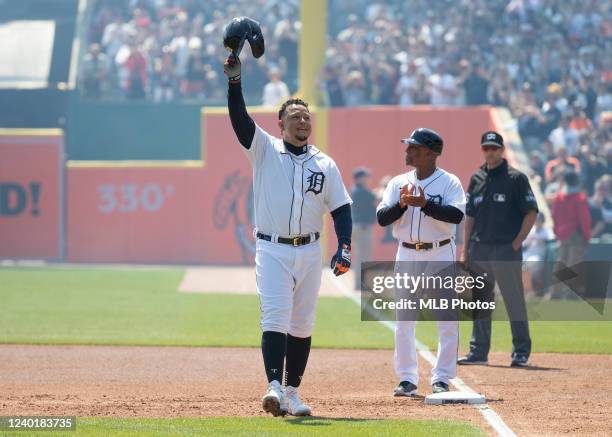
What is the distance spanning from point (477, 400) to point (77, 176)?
20.4 metres

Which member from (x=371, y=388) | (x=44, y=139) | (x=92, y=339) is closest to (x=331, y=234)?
(x=44, y=139)

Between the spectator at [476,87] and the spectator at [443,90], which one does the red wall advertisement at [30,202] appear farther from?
the spectator at [476,87]

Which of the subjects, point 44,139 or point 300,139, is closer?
point 300,139

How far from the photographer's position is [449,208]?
8.70m

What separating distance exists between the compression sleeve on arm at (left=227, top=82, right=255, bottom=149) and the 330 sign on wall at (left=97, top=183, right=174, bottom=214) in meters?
19.9

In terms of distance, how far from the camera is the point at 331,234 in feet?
85.4

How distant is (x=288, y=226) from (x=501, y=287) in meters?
3.88

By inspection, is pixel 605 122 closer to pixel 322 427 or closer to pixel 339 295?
pixel 339 295

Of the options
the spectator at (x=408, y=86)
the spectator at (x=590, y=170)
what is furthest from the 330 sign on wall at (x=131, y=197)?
the spectator at (x=590, y=170)

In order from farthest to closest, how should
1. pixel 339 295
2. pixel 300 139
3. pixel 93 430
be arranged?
pixel 339 295, pixel 300 139, pixel 93 430

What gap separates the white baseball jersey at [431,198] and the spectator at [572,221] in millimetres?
8476

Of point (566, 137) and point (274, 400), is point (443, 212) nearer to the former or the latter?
point (274, 400)

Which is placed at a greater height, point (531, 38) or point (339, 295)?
point (531, 38)

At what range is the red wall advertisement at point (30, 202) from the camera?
2753 centimetres
